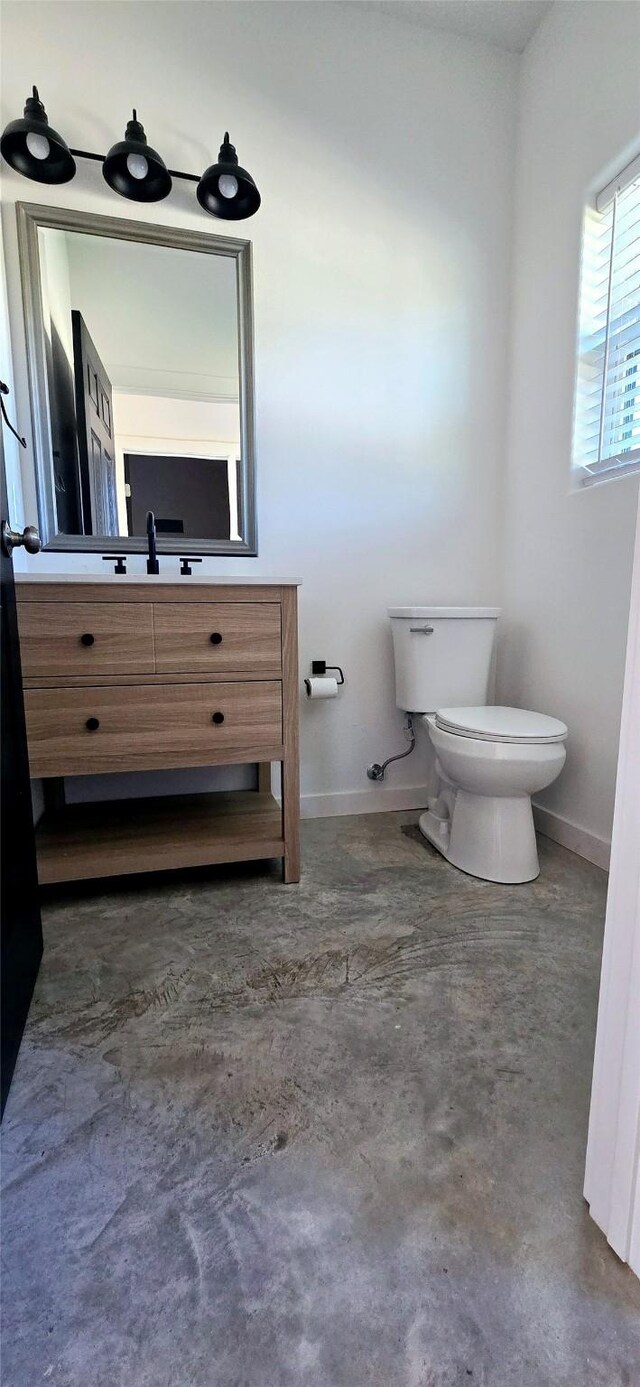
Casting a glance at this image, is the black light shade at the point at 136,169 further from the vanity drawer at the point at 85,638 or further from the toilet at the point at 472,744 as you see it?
the toilet at the point at 472,744

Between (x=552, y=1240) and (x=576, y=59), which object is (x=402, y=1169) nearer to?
(x=552, y=1240)

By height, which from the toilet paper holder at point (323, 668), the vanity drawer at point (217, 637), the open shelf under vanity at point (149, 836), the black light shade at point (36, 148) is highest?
the black light shade at point (36, 148)

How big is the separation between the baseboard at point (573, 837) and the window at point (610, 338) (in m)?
1.07

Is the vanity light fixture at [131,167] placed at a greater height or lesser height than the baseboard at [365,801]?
greater

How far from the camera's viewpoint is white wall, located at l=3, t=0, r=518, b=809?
1.68 meters

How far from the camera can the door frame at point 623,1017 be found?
0.65 metres

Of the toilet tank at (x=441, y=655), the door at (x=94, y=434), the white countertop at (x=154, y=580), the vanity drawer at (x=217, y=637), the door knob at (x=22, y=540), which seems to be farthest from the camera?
the toilet tank at (x=441, y=655)

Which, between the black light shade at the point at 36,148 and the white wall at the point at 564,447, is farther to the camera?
the white wall at the point at 564,447

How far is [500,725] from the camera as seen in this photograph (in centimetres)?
158

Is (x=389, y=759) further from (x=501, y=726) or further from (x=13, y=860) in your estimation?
(x=13, y=860)

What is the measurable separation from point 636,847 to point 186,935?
107 centimetres

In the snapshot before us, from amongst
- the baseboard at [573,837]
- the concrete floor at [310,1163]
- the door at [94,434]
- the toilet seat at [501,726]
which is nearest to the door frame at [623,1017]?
the concrete floor at [310,1163]

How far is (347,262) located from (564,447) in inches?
36.5

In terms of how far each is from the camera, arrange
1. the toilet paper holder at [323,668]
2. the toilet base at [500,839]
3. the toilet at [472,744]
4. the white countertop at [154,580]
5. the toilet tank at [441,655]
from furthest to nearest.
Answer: the toilet paper holder at [323,668]
the toilet tank at [441,655]
the toilet base at [500,839]
the toilet at [472,744]
the white countertop at [154,580]
